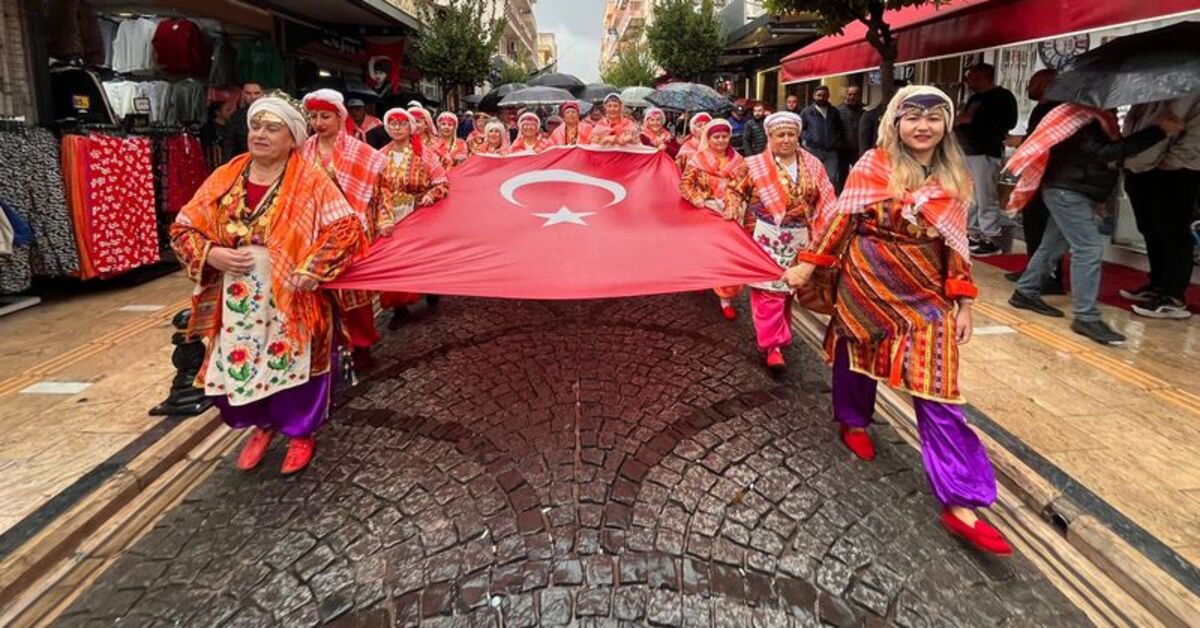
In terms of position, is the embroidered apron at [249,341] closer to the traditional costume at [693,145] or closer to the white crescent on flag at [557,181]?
the white crescent on flag at [557,181]

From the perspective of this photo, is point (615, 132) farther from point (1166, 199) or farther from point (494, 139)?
point (1166, 199)

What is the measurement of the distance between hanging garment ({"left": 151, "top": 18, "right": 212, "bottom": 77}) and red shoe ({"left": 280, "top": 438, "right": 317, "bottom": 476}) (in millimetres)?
7738

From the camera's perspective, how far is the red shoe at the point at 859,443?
3592 mm

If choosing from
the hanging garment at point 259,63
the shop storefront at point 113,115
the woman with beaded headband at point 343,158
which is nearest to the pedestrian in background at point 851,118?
the shop storefront at point 113,115

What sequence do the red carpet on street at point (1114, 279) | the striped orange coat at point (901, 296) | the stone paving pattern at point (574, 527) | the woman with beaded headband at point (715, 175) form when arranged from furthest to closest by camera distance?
the red carpet on street at point (1114, 279) < the woman with beaded headband at point (715, 175) < the striped orange coat at point (901, 296) < the stone paving pattern at point (574, 527)

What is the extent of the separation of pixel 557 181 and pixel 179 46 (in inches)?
283

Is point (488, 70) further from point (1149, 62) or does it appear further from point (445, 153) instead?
point (1149, 62)

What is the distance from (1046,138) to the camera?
17.4 feet

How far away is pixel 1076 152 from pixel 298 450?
5.84 m

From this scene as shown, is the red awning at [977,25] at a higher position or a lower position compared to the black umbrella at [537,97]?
lower

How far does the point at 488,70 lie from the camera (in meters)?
22.5

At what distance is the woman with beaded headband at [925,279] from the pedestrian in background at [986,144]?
6.11m

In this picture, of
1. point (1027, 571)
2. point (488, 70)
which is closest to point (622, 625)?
point (1027, 571)

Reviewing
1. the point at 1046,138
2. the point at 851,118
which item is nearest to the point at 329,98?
the point at 1046,138
